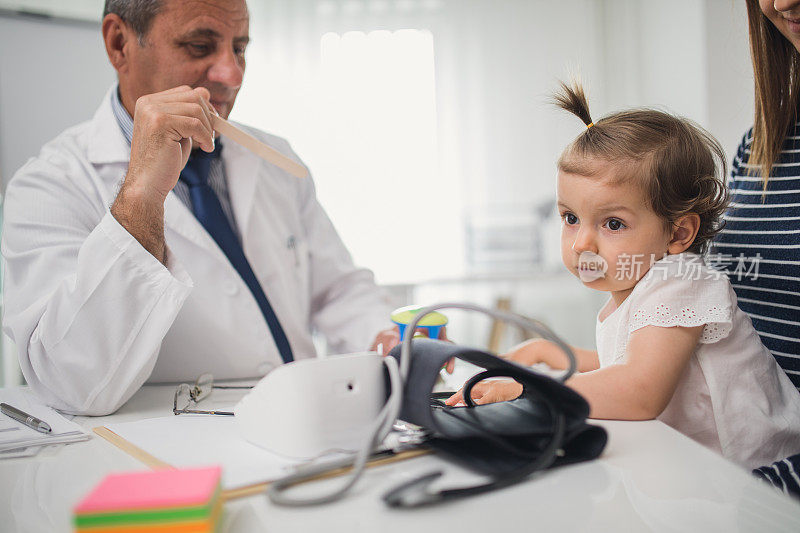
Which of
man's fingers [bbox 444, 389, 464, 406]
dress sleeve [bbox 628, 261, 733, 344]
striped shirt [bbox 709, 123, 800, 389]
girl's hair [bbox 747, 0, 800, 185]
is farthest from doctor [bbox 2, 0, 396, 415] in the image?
girl's hair [bbox 747, 0, 800, 185]

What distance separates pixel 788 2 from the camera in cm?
90

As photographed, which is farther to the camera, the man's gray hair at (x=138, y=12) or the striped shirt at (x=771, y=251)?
the man's gray hair at (x=138, y=12)

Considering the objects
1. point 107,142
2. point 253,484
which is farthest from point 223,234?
point 253,484

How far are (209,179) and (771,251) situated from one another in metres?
1.04

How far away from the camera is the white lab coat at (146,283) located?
0.84 m

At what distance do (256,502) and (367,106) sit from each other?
131 inches

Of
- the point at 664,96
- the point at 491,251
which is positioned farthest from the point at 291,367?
the point at 664,96

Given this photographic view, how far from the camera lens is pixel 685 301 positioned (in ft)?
2.65

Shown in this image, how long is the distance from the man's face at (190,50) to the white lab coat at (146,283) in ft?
0.40

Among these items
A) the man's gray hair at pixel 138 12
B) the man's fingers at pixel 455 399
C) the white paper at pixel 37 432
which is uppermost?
the man's gray hair at pixel 138 12

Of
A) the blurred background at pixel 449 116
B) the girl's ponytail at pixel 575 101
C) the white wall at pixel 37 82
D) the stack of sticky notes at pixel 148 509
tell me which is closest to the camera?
the stack of sticky notes at pixel 148 509

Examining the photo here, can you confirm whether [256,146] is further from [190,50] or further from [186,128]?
[190,50]

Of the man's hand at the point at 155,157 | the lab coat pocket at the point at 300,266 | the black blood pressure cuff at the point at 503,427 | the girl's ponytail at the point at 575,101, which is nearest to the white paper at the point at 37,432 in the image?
the man's hand at the point at 155,157

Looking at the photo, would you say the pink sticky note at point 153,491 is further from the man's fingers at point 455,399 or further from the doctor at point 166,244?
the doctor at point 166,244
